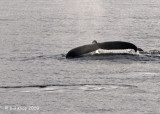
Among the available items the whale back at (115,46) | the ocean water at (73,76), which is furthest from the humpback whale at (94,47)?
the ocean water at (73,76)

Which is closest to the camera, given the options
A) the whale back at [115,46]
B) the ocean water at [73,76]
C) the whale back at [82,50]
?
the ocean water at [73,76]

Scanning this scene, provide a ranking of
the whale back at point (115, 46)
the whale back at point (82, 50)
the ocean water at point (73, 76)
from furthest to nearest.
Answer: the whale back at point (115, 46) → the whale back at point (82, 50) → the ocean water at point (73, 76)

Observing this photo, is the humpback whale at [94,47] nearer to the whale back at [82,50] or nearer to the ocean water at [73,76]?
the whale back at [82,50]

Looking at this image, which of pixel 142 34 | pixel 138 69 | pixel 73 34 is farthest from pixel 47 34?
pixel 138 69

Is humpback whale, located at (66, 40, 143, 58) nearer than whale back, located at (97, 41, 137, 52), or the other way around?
humpback whale, located at (66, 40, 143, 58)

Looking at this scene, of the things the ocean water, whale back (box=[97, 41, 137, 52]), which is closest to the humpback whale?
whale back (box=[97, 41, 137, 52])

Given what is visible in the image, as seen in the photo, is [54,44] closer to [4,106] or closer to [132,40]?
[132,40]

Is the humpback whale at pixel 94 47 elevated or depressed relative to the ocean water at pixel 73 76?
elevated

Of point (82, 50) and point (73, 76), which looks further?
point (82, 50)

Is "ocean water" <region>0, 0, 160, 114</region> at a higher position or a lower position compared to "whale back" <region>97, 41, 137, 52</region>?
lower

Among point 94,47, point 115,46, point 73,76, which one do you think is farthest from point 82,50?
point 73,76

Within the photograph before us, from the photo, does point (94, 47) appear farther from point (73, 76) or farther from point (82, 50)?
point (73, 76)

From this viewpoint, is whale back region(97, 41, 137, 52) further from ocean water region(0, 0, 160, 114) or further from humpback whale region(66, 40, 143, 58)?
ocean water region(0, 0, 160, 114)

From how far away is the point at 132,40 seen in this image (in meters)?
43.6
